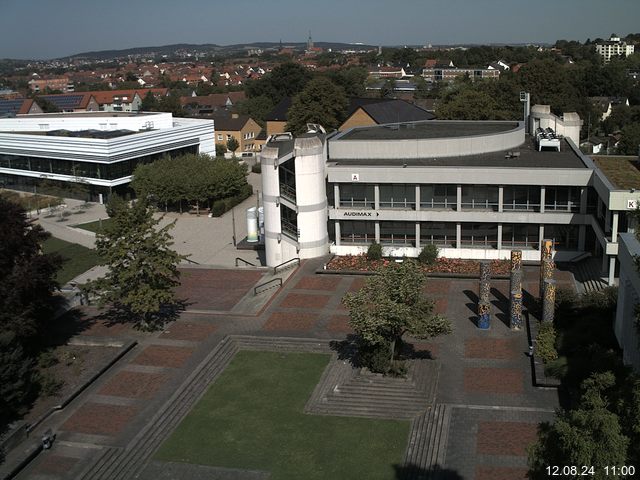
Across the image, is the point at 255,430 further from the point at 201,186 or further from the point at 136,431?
the point at 201,186

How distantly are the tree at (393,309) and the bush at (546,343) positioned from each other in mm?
3971

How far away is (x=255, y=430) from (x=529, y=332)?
498 inches

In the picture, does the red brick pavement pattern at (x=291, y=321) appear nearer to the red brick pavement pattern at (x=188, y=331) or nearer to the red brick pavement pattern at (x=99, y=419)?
the red brick pavement pattern at (x=188, y=331)

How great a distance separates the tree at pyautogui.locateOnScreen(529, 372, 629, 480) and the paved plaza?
7.06 m

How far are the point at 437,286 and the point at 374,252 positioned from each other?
5.25 metres

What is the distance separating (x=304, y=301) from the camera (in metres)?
34.6

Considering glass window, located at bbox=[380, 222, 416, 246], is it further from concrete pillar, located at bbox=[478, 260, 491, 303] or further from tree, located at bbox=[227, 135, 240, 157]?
tree, located at bbox=[227, 135, 240, 157]

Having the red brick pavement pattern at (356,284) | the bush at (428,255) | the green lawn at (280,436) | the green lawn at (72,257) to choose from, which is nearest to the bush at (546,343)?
the green lawn at (280,436)

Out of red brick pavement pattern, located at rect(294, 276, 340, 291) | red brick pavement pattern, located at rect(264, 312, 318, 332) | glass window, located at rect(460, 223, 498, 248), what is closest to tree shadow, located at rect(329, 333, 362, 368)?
red brick pavement pattern, located at rect(264, 312, 318, 332)

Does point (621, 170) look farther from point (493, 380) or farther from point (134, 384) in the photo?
point (134, 384)

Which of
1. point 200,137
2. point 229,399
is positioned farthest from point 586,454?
point 200,137

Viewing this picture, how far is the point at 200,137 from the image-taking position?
77750mm

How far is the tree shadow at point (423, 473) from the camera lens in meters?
20.7

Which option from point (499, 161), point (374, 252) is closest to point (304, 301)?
point (374, 252)
